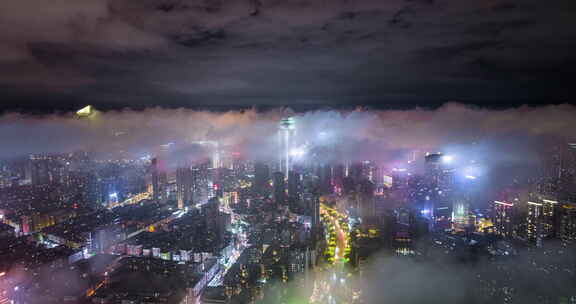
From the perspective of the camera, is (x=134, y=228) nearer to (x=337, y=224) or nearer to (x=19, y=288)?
(x=19, y=288)

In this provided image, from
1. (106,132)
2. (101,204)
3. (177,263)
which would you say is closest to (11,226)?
(101,204)

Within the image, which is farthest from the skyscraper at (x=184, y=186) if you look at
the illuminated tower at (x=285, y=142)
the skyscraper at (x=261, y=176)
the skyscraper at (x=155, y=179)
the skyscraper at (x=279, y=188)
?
the illuminated tower at (x=285, y=142)

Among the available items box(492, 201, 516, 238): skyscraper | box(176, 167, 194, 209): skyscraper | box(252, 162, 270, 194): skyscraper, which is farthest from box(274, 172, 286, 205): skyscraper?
box(492, 201, 516, 238): skyscraper

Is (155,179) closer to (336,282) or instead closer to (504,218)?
(336,282)

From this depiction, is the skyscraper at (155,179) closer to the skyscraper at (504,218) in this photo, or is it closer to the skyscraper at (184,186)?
the skyscraper at (184,186)

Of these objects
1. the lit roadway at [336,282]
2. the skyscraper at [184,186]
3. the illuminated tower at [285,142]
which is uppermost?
the illuminated tower at [285,142]

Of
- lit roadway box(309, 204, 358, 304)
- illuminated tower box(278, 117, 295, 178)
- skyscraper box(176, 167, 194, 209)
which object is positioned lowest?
lit roadway box(309, 204, 358, 304)

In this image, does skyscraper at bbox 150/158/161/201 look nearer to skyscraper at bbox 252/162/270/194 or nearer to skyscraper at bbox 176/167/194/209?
skyscraper at bbox 176/167/194/209

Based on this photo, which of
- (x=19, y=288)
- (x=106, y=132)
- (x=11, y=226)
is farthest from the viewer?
(x=106, y=132)
